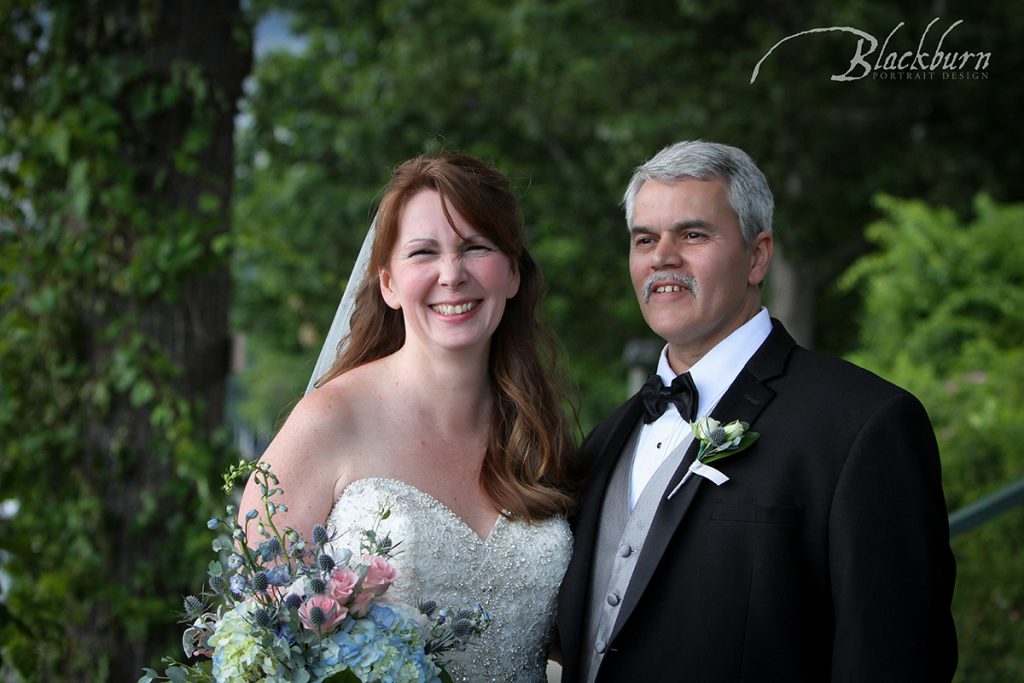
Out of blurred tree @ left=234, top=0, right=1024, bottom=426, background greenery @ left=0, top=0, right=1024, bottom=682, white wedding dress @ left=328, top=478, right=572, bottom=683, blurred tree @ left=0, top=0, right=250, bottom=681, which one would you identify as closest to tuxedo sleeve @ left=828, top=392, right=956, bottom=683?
white wedding dress @ left=328, top=478, right=572, bottom=683

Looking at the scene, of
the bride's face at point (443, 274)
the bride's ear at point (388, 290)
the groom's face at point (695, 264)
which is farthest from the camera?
the bride's ear at point (388, 290)

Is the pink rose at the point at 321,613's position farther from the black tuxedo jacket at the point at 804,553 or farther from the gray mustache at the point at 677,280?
the gray mustache at the point at 677,280

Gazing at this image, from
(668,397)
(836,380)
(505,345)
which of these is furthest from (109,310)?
(836,380)

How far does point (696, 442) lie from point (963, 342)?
7535mm

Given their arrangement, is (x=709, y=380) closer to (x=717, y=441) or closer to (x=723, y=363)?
(x=723, y=363)

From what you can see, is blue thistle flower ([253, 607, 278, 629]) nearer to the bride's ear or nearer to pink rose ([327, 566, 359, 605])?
pink rose ([327, 566, 359, 605])

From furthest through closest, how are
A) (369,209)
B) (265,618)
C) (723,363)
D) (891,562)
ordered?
(369,209) → (723,363) → (891,562) → (265,618)

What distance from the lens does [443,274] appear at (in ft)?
Result: 10.00

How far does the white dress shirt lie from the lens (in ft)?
9.77

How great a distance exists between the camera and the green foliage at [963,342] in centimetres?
619

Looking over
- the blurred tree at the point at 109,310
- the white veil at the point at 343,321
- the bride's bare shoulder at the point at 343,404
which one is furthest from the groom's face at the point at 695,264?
the blurred tree at the point at 109,310

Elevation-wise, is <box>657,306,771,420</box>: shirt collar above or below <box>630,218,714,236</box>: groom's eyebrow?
below

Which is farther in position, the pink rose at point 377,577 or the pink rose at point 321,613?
the pink rose at point 377,577

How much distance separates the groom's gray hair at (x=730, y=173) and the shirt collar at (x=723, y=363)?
0.76ft
